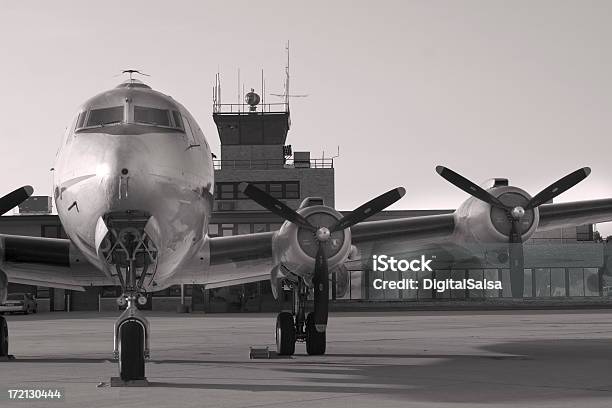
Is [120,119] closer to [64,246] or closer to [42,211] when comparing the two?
[64,246]

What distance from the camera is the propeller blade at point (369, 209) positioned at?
1895cm

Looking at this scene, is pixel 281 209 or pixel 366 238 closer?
pixel 281 209

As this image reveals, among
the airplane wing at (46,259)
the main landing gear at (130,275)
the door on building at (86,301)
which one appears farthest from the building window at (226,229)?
the main landing gear at (130,275)

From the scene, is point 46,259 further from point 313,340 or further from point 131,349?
point 131,349

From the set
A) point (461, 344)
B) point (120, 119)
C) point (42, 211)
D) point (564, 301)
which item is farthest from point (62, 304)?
point (120, 119)

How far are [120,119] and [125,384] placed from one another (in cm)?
418

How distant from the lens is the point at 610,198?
2158 centimetres

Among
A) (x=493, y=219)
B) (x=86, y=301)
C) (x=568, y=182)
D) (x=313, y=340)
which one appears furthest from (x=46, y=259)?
(x=86, y=301)

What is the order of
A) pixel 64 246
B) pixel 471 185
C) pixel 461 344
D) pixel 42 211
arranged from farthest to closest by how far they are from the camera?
pixel 42 211 → pixel 461 344 → pixel 471 185 → pixel 64 246

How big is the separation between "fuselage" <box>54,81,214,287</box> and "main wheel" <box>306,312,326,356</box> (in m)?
4.40

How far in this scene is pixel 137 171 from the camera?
42.9 ft

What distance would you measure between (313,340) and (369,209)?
9.97 feet
